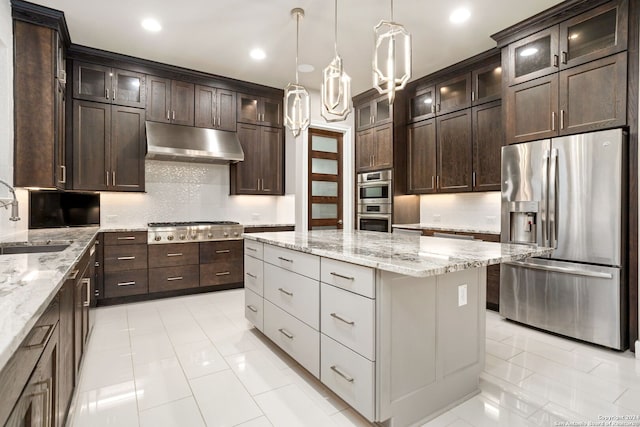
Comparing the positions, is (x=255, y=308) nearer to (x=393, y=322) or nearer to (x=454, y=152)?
(x=393, y=322)

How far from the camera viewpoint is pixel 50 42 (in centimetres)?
316

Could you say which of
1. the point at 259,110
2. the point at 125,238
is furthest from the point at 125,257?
the point at 259,110

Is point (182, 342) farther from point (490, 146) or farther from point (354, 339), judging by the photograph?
point (490, 146)

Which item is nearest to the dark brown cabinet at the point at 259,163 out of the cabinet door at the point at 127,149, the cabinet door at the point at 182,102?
the cabinet door at the point at 182,102

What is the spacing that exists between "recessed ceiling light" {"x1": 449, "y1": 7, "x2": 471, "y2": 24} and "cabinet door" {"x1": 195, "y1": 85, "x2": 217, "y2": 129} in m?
3.06

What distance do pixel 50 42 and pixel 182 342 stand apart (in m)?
2.98

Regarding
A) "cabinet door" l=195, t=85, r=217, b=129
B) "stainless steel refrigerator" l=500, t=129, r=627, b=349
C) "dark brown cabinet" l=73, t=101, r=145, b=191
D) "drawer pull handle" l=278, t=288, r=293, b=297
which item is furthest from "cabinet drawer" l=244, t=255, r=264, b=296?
"stainless steel refrigerator" l=500, t=129, r=627, b=349

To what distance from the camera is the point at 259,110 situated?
16.5 feet

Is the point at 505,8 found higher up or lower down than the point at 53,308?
higher up

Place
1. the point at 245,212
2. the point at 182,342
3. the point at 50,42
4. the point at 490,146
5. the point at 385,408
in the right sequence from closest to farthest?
1. the point at 385,408
2. the point at 182,342
3. the point at 50,42
4. the point at 490,146
5. the point at 245,212

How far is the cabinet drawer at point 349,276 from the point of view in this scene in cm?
168

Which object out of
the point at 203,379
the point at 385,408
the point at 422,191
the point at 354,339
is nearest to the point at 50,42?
the point at 203,379

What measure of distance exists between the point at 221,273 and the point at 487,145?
3.62 metres

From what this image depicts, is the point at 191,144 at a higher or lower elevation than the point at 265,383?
higher
